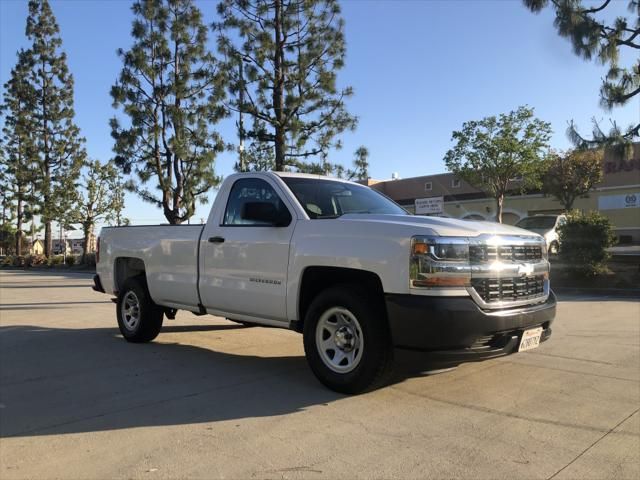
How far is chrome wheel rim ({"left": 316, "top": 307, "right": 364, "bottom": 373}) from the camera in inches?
185

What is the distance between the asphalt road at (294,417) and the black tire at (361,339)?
0.17m

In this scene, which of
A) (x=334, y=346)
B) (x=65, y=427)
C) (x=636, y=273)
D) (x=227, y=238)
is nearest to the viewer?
(x=65, y=427)

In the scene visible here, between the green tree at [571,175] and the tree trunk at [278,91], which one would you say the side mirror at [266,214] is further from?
the green tree at [571,175]

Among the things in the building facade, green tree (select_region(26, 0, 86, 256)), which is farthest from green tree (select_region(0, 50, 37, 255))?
the building facade

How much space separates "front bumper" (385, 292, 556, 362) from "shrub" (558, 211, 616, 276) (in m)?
12.8

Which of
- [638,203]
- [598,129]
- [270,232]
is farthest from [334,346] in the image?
[638,203]

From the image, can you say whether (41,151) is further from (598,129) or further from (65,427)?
(65,427)

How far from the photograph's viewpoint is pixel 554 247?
19859 millimetres

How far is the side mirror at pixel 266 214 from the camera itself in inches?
207

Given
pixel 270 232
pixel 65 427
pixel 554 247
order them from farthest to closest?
pixel 554 247 < pixel 270 232 < pixel 65 427

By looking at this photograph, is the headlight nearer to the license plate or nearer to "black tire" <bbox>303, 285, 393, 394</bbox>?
"black tire" <bbox>303, 285, 393, 394</bbox>

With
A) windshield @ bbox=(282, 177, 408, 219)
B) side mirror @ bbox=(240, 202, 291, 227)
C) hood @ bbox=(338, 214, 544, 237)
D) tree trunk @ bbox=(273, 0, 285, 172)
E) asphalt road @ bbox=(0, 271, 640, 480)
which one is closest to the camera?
asphalt road @ bbox=(0, 271, 640, 480)

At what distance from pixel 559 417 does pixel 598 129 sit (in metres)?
16.2

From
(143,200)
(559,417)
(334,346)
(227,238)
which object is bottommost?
(559,417)
